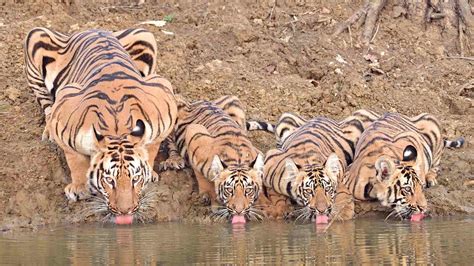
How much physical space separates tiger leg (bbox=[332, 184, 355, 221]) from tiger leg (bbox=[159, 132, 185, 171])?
5.29 ft

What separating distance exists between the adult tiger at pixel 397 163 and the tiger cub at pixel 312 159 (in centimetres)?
24

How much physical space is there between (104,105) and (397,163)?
9.35 feet

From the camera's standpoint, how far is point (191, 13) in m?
16.1

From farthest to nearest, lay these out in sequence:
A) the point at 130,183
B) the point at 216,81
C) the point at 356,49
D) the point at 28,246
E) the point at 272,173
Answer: the point at 356,49 → the point at 216,81 → the point at 272,173 → the point at 130,183 → the point at 28,246

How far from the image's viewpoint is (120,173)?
37.8 feet

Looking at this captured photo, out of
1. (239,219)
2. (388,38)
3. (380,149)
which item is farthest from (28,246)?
(388,38)

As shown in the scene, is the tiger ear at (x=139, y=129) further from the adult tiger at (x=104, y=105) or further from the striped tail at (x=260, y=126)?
the striped tail at (x=260, y=126)

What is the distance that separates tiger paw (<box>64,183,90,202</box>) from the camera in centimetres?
1201

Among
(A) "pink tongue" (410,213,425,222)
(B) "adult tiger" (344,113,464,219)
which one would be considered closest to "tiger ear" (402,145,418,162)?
(B) "adult tiger" (344,113,464,219)

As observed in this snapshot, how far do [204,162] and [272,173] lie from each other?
0.66m

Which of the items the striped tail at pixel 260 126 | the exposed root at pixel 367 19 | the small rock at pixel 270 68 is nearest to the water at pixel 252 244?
the striped tail at pixel 260 126

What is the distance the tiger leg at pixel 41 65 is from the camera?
13766 millimetres

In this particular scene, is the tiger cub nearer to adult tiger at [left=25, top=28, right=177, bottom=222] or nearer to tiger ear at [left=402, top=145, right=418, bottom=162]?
tiger ear at [left=402, top=145, right=418, bottom=162]

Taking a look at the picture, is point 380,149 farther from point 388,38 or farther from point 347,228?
point 388,38
